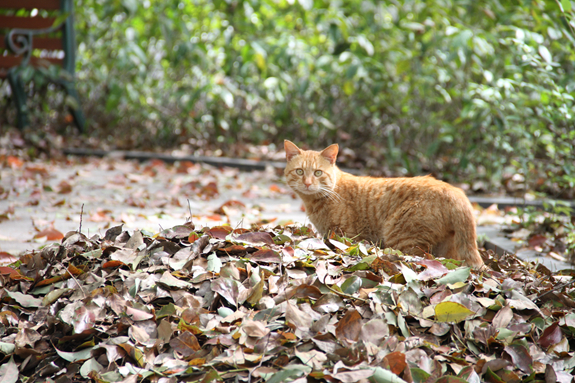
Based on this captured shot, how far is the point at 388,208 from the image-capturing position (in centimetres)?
294

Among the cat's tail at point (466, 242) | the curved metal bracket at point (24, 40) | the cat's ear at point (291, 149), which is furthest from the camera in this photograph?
the curved metal bracket at point (24, 40)

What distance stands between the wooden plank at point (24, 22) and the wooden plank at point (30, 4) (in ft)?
0.53

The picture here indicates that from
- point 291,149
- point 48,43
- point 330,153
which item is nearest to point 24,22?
point 48,43

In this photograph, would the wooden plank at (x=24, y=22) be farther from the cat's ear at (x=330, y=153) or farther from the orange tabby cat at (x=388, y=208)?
the cat's ear at (x=330, y=153)

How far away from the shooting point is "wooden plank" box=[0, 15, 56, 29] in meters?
6.58

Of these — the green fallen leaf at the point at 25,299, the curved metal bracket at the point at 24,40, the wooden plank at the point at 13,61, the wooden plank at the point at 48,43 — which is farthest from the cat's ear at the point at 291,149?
the wooden plank at the point at 13,61

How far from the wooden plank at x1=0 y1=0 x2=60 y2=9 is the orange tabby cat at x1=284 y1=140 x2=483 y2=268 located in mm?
4919

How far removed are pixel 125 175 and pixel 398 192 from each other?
3.32m

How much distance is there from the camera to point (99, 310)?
1838mm

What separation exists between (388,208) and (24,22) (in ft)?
19.7

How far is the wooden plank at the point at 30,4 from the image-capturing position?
654 cm

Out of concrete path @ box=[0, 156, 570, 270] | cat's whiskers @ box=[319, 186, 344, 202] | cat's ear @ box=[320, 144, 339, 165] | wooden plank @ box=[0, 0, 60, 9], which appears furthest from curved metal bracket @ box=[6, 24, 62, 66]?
cat's whiskers @ box=[319, 186, 344, 202]

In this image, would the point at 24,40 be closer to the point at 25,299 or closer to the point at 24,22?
the point at 24,22

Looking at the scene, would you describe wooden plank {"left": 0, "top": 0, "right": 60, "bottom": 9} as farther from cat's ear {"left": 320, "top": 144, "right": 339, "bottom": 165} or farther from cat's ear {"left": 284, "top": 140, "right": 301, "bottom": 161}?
cat's ear {"left": 320, "top": 144, "right": 339, "bottom": 165}
